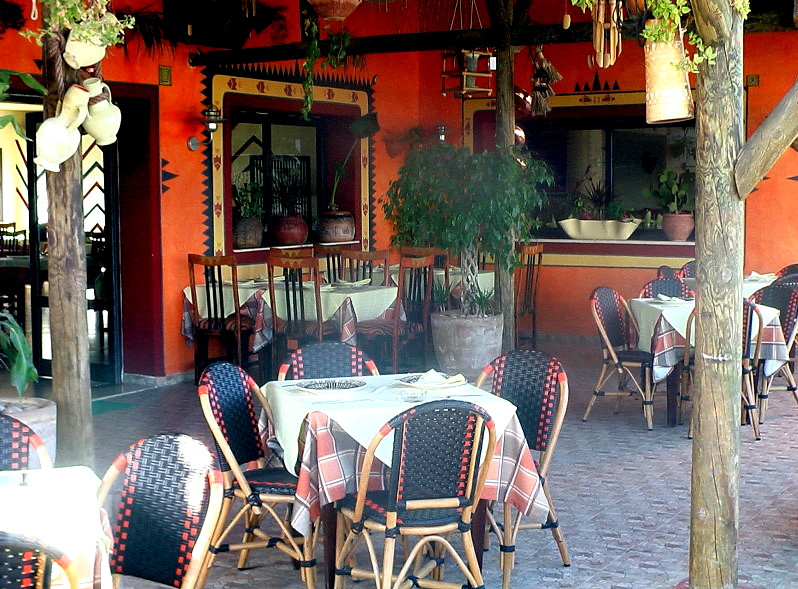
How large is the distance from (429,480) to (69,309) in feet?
5.26

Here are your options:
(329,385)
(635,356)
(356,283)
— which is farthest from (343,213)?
(329,385)

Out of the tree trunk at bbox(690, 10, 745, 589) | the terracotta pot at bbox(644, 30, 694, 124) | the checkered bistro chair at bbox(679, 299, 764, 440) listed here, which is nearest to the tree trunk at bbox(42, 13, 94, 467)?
the terracotta pot at bbox(644, 30, 694, 124)

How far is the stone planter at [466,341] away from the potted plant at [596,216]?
3108 mm

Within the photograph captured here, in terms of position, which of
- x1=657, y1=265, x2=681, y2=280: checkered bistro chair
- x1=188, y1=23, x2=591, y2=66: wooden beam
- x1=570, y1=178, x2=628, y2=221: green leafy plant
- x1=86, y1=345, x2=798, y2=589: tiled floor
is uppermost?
x1=188, y1=23, x2=591, y2=66: wooden beam

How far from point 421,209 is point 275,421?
3931 millimetres

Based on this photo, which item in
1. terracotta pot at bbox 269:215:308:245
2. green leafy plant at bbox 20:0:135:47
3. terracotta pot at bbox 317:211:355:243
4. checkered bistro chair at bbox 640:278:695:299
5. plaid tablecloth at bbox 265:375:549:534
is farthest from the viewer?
terracotta pot at bbox 317:211:355:243

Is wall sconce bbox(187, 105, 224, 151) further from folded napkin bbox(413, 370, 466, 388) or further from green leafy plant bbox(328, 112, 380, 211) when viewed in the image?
folded napkin bbox(413, 370, 466, 388)

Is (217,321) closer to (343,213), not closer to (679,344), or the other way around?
(343,213)

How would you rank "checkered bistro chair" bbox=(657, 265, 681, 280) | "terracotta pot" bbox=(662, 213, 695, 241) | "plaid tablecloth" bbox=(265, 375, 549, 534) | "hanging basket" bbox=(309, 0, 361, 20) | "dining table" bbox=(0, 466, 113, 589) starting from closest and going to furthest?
"dining table" bbox=(0, 466, 113, 589) < "plaid tablecloth" bbox=(265, 375, 549, 534) < "hanging basket" bbox=(309, 0, 361, 20) < "checkered bistro chair" bbox=(657, 265, 681, 280) < "terracotta pot" bbox=(662, 213, 695, 241)

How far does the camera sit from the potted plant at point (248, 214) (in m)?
9.79

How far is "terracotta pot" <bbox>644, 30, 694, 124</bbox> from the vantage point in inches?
147

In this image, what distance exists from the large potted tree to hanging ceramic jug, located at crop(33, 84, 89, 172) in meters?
4.32

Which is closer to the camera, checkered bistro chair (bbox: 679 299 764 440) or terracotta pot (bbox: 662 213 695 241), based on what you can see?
checkered bistro chair (bbox: 679 299 764 440)

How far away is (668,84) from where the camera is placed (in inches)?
148
